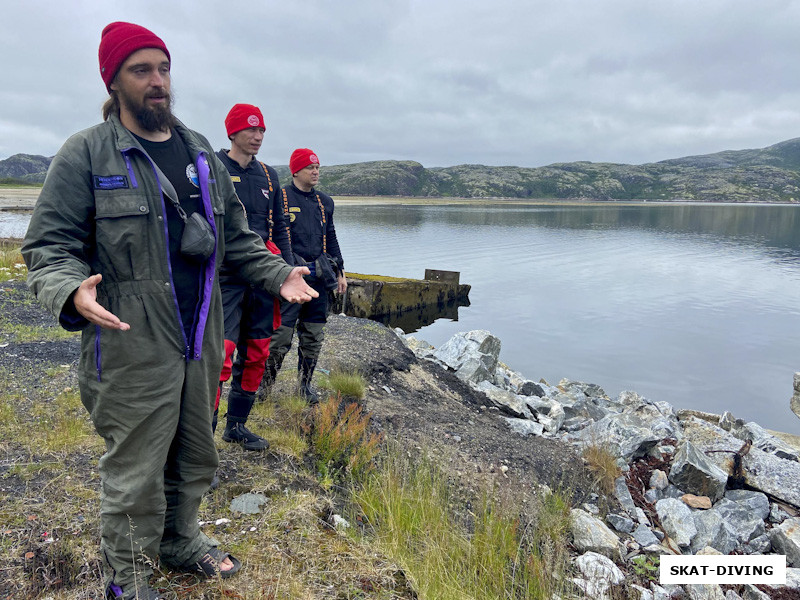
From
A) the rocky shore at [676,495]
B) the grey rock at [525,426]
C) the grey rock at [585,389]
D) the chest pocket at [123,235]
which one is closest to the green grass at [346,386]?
the rocky shore at [676,495]

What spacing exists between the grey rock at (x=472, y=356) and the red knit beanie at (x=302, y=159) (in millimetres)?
4872

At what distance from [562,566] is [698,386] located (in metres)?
10.5

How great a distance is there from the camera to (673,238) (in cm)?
4222

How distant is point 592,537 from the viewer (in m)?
3.96

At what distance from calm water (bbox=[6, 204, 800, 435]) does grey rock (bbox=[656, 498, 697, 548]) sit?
21.7 feet

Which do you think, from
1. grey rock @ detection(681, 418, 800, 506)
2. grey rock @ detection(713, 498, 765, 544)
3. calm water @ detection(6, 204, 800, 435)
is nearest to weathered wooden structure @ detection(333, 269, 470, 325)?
calm water @ detection(6, 204, 800, 435)

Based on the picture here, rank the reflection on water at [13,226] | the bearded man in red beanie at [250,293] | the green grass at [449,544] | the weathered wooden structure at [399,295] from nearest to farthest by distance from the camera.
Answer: the green grass at [449,544] → the bearded man in red beanie at [250,293] → the weathered wooden structure at [399,295] → the reflection on water at [13,226]

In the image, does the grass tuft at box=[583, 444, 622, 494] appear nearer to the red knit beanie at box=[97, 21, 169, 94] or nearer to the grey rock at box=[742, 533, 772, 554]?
the grey rock at box=[742, 533, 772, 554]

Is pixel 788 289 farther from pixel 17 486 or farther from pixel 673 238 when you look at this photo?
pixel 17 486

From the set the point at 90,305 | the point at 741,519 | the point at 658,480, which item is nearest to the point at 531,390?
the point at 658,480

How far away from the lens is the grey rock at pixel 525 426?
21.6ft

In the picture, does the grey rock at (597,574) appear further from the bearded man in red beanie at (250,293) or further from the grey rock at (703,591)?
the bearded man in red beanie at (250,293)

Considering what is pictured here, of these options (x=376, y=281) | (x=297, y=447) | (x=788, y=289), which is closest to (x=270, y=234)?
(x=297, y=447)

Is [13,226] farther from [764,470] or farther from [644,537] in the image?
[764,470]
